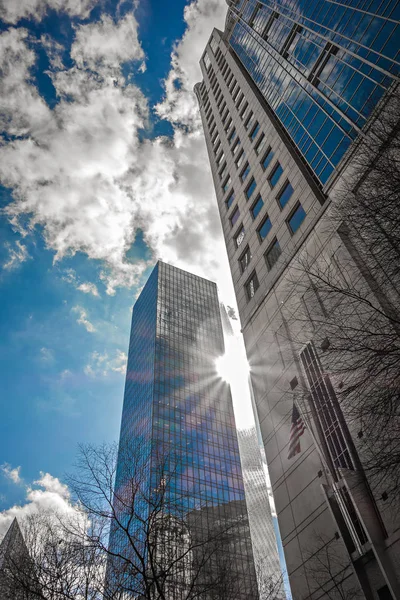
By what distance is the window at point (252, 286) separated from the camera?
30.8 metres

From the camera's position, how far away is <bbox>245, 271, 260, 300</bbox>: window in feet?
101

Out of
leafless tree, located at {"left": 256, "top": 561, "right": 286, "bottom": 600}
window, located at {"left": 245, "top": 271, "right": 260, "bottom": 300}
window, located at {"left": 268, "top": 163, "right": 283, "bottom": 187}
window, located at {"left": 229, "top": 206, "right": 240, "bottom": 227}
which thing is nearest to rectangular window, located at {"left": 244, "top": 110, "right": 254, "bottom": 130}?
window, located at {"left": 229, "top": 206, "right": 240, "bottom": 227}

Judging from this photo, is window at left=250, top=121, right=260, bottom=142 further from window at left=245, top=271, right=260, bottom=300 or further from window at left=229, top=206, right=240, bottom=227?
window at left=245, top=271, right=260, bottom=300

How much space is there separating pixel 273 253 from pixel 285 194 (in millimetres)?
4579

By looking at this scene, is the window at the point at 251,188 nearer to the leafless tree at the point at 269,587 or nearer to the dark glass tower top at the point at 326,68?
the dark glass tower top at the point at 326,68

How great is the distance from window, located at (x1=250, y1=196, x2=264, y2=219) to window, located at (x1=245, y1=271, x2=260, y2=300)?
5647 millimetres

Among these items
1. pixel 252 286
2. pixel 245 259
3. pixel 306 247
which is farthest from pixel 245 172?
pixel 306 247

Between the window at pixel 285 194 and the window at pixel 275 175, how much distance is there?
180cm

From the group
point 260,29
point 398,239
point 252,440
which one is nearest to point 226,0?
point 260,29

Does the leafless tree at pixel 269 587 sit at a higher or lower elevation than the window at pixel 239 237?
lower

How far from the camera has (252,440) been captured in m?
154

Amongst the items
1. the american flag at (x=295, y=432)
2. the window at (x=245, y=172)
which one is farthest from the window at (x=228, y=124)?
the american flag at (x=295, y=432)

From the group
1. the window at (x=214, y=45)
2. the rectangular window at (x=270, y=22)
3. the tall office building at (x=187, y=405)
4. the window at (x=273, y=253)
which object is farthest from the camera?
the tall office building at (x=187, y=405)

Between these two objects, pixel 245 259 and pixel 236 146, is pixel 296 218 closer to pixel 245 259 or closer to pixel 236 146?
pixel 245 259
